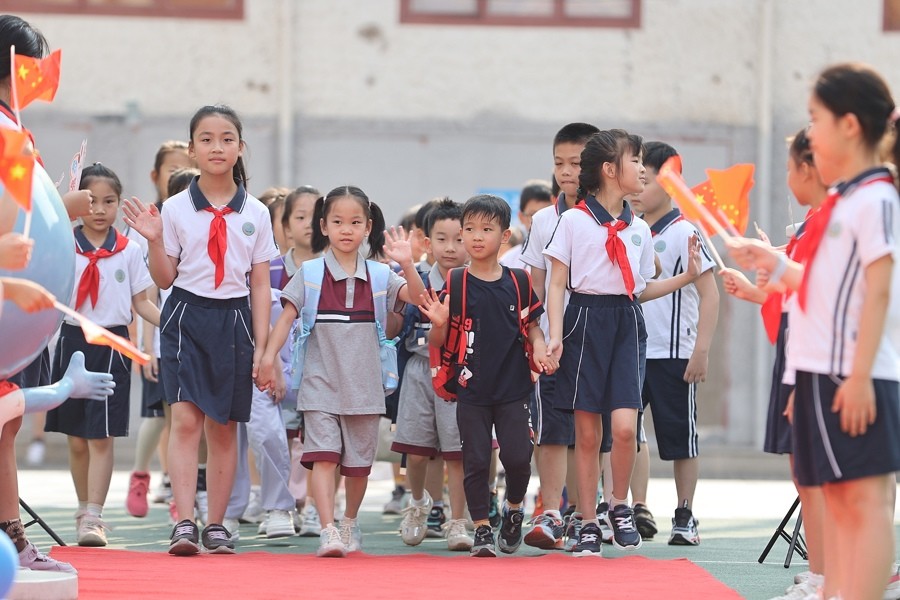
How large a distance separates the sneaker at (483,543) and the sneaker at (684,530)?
1140mm

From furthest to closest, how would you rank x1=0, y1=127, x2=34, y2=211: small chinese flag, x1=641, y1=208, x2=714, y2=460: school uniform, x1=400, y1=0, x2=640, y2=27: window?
x1=400, y1=0, x2=640, y2=27: window
x1=641, y1=208, x2=714, y2=460: school uniform
x1=0, y1=127, x2=34, y2=211: small chinese flag

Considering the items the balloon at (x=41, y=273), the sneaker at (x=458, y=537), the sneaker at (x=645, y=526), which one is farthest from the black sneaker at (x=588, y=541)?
the balloon at (x=41, y=273)

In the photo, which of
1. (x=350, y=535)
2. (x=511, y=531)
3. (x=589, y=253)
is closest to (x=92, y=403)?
(x=350, y=535)

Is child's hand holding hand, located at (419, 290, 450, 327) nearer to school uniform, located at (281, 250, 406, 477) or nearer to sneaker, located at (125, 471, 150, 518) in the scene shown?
school uniform, located at (281, 250, 406, 477)

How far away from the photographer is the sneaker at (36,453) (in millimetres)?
13344

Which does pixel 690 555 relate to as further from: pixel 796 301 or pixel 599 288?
pixel 796 301

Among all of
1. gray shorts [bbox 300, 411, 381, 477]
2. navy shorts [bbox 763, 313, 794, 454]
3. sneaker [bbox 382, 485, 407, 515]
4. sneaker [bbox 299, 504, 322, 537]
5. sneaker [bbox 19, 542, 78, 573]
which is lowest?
sneaker [bbox 382, 485, 407, 515]

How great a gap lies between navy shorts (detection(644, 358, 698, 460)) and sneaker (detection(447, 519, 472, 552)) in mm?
1088

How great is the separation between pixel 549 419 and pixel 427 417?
0.72m

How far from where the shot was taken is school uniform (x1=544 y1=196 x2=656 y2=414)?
253 inches

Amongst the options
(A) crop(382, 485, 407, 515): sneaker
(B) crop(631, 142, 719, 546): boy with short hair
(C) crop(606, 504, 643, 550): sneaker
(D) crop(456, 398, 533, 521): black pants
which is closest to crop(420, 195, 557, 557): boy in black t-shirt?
(D) crop(456, 398, 533, 521): black pants

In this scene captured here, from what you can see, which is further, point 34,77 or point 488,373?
point 488,373

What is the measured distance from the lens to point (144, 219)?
20.4ft

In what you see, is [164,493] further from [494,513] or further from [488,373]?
[488,373]
